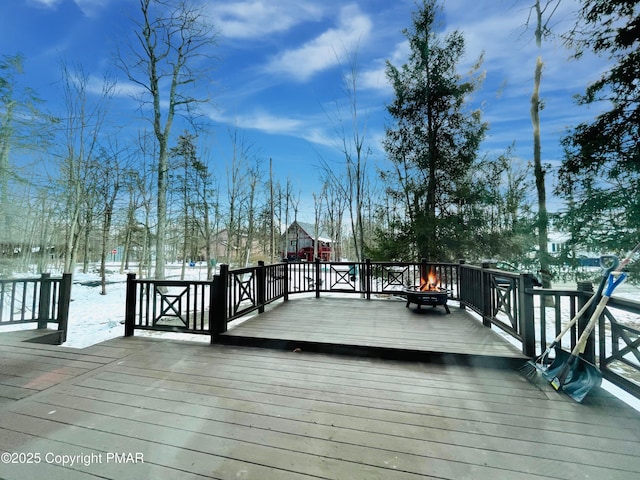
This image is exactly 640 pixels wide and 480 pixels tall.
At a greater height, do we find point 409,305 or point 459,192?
point 459,192

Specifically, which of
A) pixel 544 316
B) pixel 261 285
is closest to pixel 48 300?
pixel 261 285

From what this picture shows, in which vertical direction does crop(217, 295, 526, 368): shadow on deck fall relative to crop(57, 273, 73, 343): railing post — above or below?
below

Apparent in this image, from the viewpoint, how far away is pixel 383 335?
11.6ft

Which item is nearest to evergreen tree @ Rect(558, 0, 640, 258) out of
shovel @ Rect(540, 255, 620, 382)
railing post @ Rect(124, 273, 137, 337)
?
shovel @ Rect(540, 255, 620, 382)

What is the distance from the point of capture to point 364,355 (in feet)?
10.2

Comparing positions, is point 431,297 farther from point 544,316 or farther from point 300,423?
point 300,423

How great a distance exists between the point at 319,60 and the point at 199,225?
31.1 ft

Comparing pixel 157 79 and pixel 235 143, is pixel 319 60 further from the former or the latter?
pixel 235 143

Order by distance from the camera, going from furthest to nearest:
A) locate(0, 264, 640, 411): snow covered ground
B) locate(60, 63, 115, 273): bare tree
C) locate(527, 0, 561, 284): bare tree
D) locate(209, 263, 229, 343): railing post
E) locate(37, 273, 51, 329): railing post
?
locate(60, 63, 115, 273): bare tree → locate(527, 0, 561, 284): bare tree → locate(0, 264, 640, 411): snow covered ground → locate(37, 273, 51, 329): railing post → locate(209, 263, 229, 343): railing post

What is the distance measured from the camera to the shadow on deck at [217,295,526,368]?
2.94m

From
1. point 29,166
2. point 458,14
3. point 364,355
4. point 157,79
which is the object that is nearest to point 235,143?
point 157,79

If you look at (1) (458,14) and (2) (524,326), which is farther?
(1) (458,14)

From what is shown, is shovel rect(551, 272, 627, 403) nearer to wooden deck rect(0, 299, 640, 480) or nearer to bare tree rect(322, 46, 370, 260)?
wooden deck rect(0, 299, 640, 480)

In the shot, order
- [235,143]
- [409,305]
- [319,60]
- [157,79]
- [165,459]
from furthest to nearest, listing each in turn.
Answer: [235,143]
[319,60]
[157,79]
[409,305]
[165,459]
